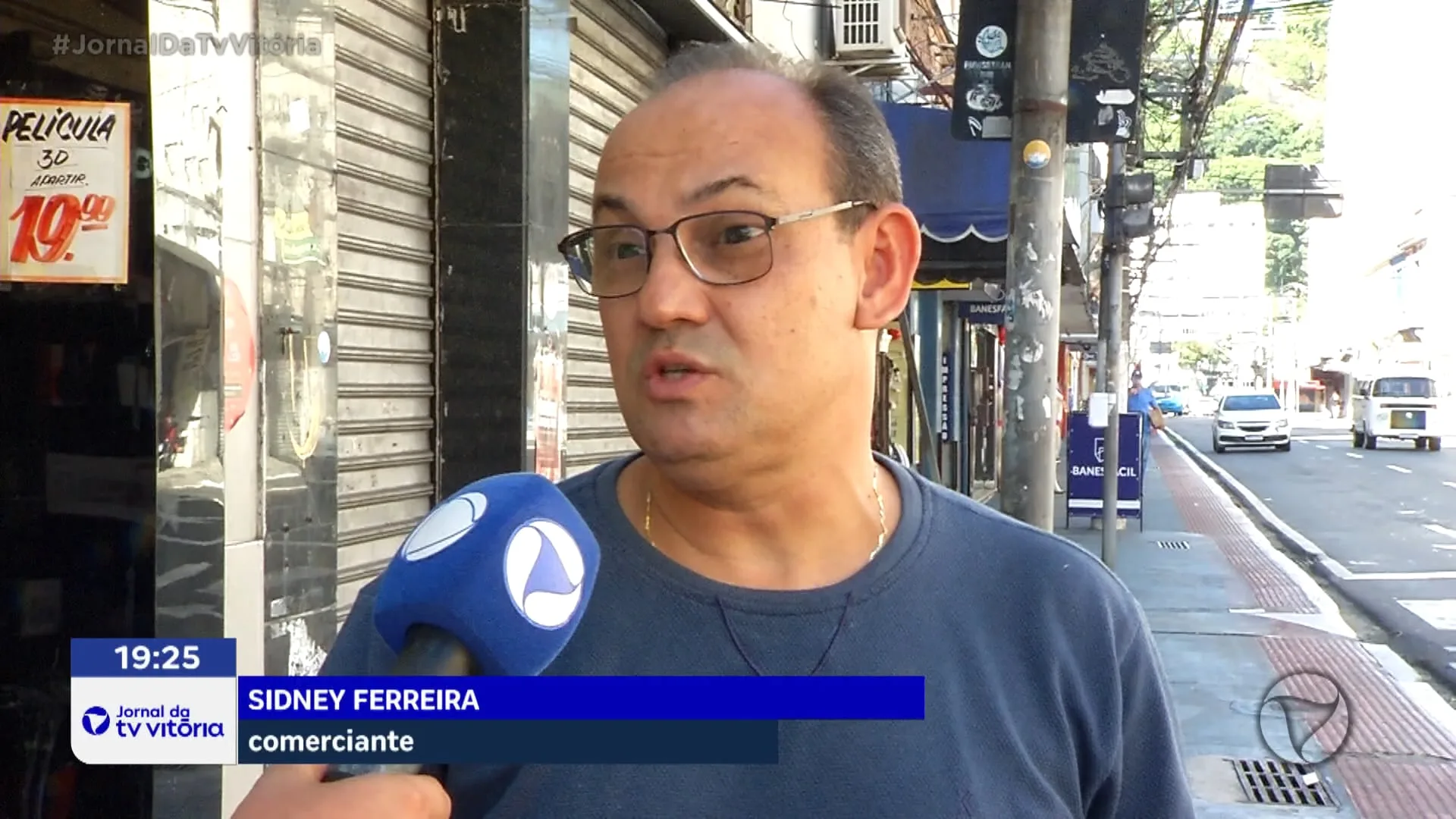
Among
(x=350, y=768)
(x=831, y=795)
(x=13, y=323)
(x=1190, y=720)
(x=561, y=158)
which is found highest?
(x=561, y=158)

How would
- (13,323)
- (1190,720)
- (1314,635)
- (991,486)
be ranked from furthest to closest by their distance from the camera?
1. (991,486)
2. (1314,635)
3. (1190,720)
4. (13,323)

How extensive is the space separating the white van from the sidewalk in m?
23.1

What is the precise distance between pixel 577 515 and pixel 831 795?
0.39m

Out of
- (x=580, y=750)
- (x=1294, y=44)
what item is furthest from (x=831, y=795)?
(x=1294, y=44)

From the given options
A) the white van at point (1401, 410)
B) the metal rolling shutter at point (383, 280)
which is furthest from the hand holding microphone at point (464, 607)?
the white van at point (1401, 410)

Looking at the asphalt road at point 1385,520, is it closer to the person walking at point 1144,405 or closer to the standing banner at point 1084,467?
the person walking at point 1144,405

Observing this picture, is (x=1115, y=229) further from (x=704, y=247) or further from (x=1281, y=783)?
(x=704, y=247)

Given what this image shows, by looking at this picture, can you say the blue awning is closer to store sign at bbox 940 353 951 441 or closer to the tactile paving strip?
the tactile paving strip

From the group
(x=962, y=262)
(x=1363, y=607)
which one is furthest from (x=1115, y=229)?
(x=962, y=262)

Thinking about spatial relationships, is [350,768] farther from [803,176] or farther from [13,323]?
[13,323]

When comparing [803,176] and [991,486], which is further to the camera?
[991,486]

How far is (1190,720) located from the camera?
7.89 m

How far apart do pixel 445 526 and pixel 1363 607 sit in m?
12.2

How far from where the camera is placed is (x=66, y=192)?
382 centimetres
